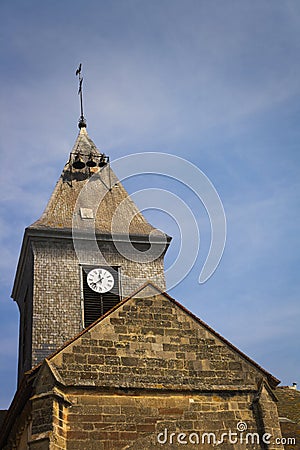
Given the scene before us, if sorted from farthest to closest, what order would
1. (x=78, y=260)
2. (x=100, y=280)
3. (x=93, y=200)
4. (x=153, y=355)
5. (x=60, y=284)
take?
(x=93, y=200)
(x=78, y=260)
(x=100, y=280)
(x=60, y=284)
(x=153, y=355)

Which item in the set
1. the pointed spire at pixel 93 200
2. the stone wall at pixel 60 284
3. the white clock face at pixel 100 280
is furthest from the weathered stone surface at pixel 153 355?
the pointed spire at pixel 93 200

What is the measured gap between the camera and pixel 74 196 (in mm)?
22125

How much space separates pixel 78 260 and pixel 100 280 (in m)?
1.01

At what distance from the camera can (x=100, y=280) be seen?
19844 millimetres

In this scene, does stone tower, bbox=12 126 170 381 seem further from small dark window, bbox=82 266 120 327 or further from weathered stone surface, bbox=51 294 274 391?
weathered stone surface, bbox=51 294 274 391

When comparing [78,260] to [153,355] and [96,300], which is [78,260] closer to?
[96,300]

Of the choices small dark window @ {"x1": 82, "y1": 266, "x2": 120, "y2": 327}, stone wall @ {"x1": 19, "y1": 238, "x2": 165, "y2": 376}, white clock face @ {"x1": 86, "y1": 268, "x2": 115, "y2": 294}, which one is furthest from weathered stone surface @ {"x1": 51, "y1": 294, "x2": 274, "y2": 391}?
white clock face @ {"x1": 86, "y1": 268, "x2": 115, "y2": 294}

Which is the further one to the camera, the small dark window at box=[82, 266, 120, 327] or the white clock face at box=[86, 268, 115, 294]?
the white clock face at box=[86, 268, 115, 294]

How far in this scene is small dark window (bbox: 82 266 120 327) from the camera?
19.0m

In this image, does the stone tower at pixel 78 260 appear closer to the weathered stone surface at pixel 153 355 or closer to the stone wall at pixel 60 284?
the stone wall at pixel 60 284

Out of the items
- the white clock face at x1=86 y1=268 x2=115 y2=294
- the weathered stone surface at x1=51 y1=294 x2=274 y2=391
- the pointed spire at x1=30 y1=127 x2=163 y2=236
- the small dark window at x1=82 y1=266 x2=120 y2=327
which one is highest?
the pointed spire at x1=30 y1=127 x2=163 y2=236

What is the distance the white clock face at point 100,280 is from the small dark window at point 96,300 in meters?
0.08

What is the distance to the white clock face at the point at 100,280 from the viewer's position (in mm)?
19609

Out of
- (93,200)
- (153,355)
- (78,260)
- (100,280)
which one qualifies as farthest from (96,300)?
(153,355)
